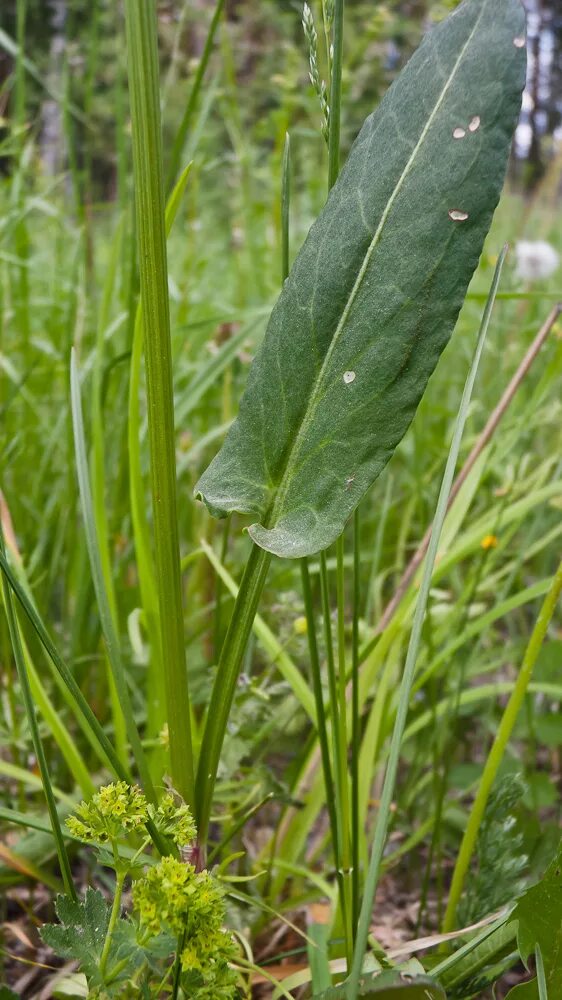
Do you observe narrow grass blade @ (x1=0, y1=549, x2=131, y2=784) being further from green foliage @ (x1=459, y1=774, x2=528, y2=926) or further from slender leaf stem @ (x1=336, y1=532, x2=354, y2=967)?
green foliage @ (x1=459, y1=774, x2=528, y2=926)

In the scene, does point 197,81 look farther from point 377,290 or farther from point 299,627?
point 299,627

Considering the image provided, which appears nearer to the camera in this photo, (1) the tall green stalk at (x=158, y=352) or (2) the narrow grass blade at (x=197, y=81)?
(1) the tall green stalk at (x=158, y=352)

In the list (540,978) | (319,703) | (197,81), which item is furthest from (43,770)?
(197,81)

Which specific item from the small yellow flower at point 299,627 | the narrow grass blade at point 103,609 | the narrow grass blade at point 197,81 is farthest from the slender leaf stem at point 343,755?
the narrow grass blade at point 197,81

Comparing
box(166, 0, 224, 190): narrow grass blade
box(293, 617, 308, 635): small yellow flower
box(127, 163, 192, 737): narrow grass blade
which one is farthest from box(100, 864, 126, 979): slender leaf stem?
box(166, 0, 224, 190): narrow grass blade

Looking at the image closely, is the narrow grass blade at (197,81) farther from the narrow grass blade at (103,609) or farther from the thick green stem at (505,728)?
the thick green stem at (505,728)

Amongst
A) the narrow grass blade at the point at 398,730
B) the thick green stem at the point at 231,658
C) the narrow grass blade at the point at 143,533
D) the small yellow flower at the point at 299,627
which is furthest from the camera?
the small yellow flower at the point at 299,627
